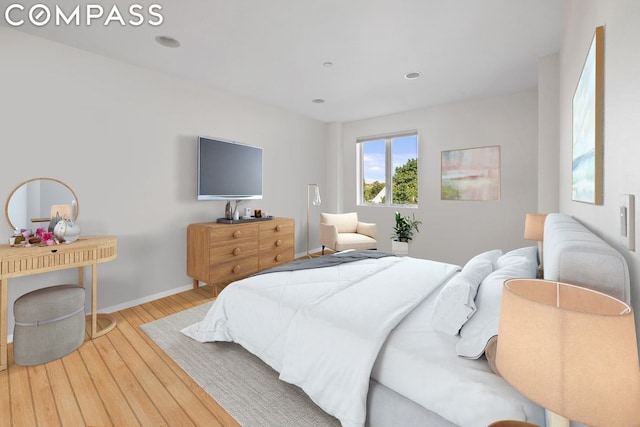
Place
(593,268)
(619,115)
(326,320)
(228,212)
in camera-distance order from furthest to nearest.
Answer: (228,212), (326,320), (619,115), (593,268)

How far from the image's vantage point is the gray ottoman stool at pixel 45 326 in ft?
6.57

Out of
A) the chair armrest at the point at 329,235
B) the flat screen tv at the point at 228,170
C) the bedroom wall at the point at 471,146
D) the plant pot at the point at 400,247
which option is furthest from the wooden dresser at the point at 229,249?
the bedroom wall at the point at 471,146

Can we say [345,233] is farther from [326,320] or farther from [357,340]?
[357,340]

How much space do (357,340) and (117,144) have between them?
302 cm

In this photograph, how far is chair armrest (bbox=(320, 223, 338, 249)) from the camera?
14.6ft

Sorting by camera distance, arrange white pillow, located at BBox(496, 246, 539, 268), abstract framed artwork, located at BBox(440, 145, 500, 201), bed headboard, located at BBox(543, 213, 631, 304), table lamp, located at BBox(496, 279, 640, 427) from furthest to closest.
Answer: abstract framed artwork, located at BBox(440, 145, 500, 201) < white pillow, located at BBox(496, 246, 539, 268) < bed headboard, located at BBox(543, 213, 631, 304) < table lamp, located at BBox(496, 279, 640, 427)

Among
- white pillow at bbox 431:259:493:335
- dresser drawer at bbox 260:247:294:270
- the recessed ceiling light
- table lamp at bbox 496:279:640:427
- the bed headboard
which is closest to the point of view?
table lamp at bbox 496:279:640:427

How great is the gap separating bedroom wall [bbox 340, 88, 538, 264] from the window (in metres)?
0.17

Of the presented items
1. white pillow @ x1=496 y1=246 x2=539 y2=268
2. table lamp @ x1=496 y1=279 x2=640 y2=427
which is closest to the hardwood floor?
table lamp @ x1=496 y1=279 x2=640 y2=427

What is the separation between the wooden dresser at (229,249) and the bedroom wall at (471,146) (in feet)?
7.22

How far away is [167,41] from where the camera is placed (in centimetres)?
261

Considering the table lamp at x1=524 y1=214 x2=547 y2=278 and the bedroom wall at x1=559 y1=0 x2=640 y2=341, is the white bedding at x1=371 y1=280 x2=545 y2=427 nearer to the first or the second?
the bedroom wall at x1=559 y1=0 x2=640 y2=341

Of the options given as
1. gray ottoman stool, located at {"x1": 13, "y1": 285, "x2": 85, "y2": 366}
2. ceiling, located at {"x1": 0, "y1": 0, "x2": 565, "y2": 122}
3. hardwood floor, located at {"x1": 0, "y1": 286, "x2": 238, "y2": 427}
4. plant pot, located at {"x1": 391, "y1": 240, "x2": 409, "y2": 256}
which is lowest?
hardwood floor, located at {"x1": 0, "y1": 286, "x2": 238, "y2": 427}

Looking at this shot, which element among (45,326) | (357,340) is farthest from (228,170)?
(357,340)
